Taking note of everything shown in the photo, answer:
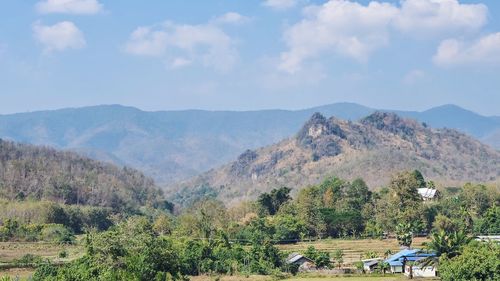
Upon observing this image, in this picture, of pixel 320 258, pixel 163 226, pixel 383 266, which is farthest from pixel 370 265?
pixel 163 226

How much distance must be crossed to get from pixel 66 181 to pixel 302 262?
69.1 metres

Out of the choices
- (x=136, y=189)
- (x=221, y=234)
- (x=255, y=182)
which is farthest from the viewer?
(x=255, y=182)

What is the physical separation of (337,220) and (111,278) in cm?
5432

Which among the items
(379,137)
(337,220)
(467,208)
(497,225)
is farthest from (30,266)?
(379,137)

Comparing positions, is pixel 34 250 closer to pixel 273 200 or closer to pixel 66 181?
pixel 273 200

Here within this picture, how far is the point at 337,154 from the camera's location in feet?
602

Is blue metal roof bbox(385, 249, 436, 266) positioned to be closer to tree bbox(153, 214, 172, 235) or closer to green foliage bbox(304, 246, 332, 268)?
green foliage bbox(304, 246, 332, 268)

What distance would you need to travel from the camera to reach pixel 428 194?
4195 inches

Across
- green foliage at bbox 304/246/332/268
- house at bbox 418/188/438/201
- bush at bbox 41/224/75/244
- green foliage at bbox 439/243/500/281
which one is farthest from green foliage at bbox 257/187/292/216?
green foliage at bbox 439/243/500/281

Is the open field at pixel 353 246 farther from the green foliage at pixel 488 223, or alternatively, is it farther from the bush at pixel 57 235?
the bush at pixel 57 235

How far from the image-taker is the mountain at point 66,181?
11897 cm

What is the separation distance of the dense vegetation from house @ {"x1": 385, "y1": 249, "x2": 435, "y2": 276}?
2864 millimetres

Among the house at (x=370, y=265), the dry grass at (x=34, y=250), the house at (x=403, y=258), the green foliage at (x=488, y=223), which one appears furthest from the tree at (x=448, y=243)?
the dry grass at (x=34, y=250)

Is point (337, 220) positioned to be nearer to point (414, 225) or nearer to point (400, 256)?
point (414, 225)
